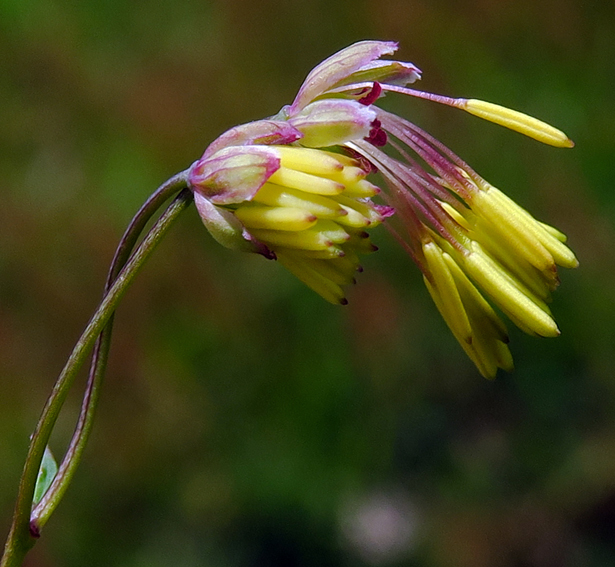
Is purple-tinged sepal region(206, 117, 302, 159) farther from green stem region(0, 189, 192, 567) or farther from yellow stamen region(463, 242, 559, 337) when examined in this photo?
yellow stamen region(463, 242, 559, 337)

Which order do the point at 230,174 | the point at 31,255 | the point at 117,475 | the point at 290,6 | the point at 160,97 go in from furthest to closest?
the point at 290,6 → the point at 160,97 → the point at 31,255 → the point at 117,475 → the point at 230,174

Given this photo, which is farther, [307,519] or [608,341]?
[608,341]

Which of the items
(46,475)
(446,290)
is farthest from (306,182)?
(46,475)

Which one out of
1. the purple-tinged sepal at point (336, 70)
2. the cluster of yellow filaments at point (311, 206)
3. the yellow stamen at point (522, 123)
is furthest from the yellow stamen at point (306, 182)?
the yellow stamen at point (522, 123)

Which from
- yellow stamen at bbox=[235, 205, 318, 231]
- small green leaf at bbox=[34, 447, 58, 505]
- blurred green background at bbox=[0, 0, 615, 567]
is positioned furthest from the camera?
blurred green background at bbox=[0, 0, 615, 567]

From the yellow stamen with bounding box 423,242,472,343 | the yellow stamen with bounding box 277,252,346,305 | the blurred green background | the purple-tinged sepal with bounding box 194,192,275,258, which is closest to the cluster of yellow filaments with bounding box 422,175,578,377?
the yellow stamen with bounding box 423,242,472,343

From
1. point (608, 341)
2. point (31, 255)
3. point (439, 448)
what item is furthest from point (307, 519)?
point (31, 255)

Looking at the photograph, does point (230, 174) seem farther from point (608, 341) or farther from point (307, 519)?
point (608, 341)
